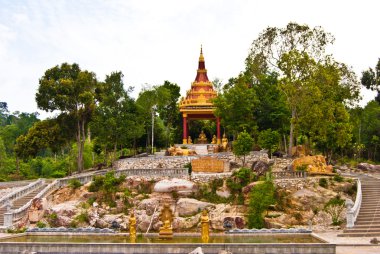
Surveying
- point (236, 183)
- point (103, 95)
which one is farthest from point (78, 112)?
point (236, 183)

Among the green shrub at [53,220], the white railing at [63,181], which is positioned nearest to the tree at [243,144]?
the white railing at [63,181]

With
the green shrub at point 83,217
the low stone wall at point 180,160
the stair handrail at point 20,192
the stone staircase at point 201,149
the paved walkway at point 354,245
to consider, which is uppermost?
the stone staircase at point 201,149

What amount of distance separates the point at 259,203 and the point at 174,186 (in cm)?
590

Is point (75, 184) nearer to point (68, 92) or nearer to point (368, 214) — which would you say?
point (68, 92)

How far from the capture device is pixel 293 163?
32.9m

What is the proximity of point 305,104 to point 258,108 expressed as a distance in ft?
22.8

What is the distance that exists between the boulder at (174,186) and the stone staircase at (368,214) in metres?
9.96

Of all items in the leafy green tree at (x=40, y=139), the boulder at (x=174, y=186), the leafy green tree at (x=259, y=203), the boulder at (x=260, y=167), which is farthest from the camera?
the leafy green tree at (x=40, y=139)

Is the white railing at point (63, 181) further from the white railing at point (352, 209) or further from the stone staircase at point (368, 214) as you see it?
the stone staircase at point (368, 214)

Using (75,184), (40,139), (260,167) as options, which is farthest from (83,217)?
(40,139)

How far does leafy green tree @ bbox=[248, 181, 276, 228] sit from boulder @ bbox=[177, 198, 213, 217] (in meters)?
3.01

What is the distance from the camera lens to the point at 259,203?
27453 millimetres

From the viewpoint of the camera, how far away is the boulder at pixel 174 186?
30.9m

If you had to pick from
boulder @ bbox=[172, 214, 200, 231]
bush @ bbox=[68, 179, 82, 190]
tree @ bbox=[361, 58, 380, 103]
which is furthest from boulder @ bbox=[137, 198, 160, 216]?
tree @ bbox=[361, 58, 380, 103]
